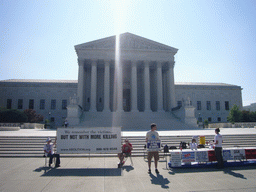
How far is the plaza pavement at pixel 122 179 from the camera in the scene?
6.45m

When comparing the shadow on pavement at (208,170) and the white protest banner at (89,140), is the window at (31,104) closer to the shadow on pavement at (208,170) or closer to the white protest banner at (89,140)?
the white protest banner at (89,140)

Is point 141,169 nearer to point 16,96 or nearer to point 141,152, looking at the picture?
point 141,152

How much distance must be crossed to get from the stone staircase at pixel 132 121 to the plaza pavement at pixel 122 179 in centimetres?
2310

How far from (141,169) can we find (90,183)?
299cm

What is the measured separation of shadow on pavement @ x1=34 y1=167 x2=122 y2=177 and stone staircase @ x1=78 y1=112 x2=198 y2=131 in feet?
75.1

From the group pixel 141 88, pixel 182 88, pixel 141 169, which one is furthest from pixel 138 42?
pixel 141 169

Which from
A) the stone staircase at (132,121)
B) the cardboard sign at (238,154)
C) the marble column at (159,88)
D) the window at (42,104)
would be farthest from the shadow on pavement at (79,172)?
the window at (42,104)

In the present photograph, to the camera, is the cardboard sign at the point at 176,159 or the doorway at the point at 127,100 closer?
the cardboard sign at the point at 176,159

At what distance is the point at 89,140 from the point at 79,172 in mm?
1971

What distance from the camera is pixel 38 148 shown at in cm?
1414

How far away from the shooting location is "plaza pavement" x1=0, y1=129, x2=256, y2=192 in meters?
6.45

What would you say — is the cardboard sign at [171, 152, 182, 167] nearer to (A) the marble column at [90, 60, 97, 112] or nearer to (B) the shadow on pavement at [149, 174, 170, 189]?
(B) the shadow on pavement at [149, 174, 170, 189]

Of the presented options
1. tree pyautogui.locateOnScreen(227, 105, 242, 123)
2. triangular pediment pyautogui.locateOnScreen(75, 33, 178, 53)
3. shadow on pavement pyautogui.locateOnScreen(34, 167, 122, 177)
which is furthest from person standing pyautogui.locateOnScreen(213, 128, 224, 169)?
tree pyautogui.locateOnScreen(227, 105, 242, 123)

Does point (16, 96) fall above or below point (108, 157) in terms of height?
above
